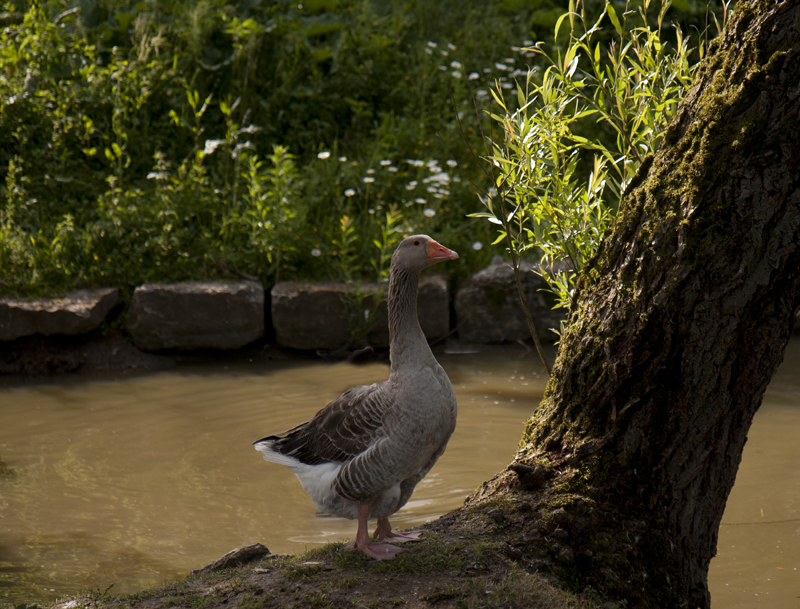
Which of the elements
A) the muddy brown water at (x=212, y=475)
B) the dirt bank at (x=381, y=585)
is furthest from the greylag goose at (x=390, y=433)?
the muddy brown water at (x=212, y=475)

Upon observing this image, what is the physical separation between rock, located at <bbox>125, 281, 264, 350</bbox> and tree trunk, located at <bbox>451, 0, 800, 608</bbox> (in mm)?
4494

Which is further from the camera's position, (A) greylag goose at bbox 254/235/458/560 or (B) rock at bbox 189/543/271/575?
(B) rock at bbox 189/543/271/575

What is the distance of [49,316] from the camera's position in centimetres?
667

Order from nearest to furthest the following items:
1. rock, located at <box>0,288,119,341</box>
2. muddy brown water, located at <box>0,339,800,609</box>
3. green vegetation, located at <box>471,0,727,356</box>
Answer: green vegetation, located at <box>471,0,727,356</box> → muddy brown water, located at <box>0,339,800,609</box> → rock, located at <box>0,288,119,341</box>

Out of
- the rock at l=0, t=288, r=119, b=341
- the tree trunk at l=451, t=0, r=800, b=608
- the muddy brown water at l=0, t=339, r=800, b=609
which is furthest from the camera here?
the rock at l=0, t=288, r=119, b=341

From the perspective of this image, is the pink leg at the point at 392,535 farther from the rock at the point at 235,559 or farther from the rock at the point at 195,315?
the rock at the point at 195,315

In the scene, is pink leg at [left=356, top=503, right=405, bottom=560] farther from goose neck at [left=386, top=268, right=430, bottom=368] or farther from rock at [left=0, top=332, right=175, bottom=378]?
rock at [left=0, top=332, right=175, bottom=378]

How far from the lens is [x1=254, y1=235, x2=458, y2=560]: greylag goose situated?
9.50 ft

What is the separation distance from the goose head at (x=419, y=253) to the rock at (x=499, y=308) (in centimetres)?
411

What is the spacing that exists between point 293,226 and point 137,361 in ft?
6.63

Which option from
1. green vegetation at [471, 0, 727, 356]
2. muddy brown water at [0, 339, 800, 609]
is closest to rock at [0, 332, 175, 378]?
muddy brown water at [0, 339, 800, 609]

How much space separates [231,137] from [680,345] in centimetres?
624

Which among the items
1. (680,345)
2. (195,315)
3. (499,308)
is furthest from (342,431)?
(499,308)

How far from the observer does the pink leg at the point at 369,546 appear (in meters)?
2.82
